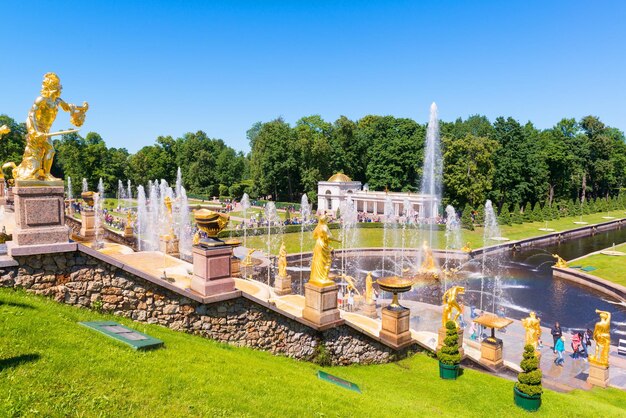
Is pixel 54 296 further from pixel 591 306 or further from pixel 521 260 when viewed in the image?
pixel 521 260

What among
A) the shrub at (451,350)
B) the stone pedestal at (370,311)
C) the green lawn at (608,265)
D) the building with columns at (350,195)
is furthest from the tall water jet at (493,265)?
the shrub at (451,350)

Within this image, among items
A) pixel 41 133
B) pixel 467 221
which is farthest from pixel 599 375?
pixel 467 221

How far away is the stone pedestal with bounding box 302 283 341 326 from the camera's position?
11.0 metres

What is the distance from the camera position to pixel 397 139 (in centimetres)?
6712

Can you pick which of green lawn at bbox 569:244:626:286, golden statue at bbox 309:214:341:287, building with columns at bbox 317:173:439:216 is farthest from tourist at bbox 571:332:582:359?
building with columns at bbox 317:173:439:216

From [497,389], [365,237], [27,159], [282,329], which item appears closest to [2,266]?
[27,159]

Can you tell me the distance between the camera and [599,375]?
13.6m

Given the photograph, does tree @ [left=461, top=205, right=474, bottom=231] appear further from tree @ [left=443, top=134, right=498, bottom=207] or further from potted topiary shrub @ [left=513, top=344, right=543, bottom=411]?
potted topiary shrub @ [left=513, top=344, right=543, bottom=411]

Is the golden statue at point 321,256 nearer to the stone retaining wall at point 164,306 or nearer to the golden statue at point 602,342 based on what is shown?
the stone retaining wall at point 164,306

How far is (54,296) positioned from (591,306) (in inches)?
1029

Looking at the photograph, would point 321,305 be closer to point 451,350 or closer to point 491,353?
point 451,350

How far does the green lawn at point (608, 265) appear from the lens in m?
29.1

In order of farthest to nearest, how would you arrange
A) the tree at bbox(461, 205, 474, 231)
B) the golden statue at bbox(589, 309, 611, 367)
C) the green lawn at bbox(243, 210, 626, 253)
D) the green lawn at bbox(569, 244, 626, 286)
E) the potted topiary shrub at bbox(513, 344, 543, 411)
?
the tree at bbox(461, 205, 474, 231), the green lawn at bbox(243, 210, 626, 253), the green lawn at bbox(569, 244, 626, 286), the golden statue at bbox(589, 309, 611, 367), the potted topiary shrub at bbox(513, 344, 543, 411)

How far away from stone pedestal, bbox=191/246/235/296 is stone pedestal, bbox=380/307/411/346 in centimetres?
485
